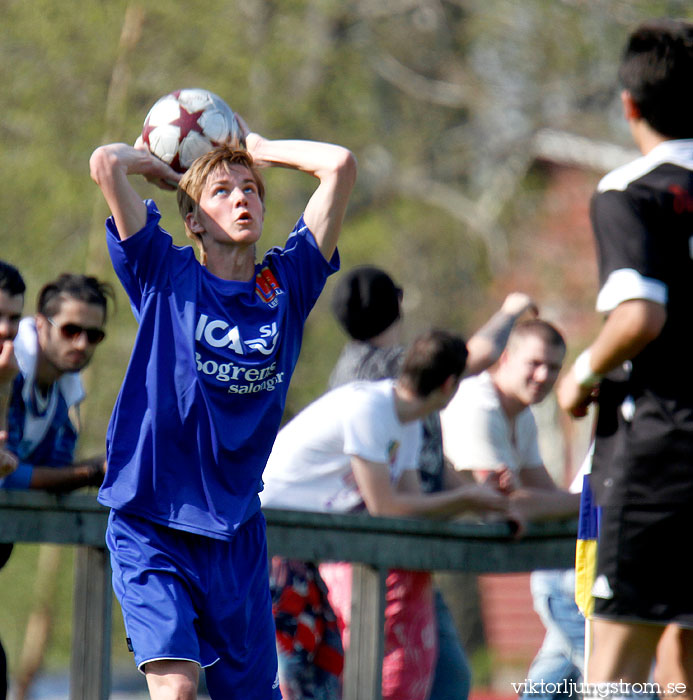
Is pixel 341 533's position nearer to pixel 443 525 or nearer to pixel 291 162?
pixel 443 525

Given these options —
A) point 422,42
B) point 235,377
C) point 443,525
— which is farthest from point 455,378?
point 422,42

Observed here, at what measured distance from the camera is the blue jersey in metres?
3.96

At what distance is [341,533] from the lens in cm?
525

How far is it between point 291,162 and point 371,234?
13.3 meters

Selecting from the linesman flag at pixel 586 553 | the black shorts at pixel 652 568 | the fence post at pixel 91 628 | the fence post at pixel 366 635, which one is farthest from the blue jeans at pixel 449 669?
the black shorts at pixel 652 568

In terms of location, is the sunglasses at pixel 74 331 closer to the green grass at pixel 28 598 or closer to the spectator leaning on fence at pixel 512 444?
the spectator leaning on fence at pixel 512 444

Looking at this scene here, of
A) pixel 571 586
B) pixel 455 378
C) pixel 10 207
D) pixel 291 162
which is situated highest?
pixel 10 207

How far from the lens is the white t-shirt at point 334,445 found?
552 cm

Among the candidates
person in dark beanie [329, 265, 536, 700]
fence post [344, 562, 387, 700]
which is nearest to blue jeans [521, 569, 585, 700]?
person in dark beanie [329, 265, 536, 700]

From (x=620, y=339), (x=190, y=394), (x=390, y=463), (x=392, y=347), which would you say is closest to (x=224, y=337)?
(x=190, y=394)

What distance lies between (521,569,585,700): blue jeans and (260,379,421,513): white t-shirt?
99cm

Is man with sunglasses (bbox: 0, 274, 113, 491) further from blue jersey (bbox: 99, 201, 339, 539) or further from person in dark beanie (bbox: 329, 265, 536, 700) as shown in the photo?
person in dark beanie (bbox: 329, 265, 536, 700)

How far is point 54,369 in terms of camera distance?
5.27m

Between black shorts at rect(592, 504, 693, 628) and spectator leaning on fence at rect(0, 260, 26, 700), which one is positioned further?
spectator leaning on fence at rect(0, 260, 26, 700)
